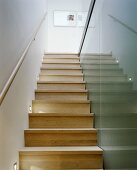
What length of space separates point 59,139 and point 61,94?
1.19m

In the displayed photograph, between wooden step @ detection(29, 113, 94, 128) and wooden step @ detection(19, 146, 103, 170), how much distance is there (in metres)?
0.66

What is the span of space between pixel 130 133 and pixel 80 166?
3.24ft

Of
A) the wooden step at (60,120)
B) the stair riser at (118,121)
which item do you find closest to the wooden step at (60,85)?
the wooden step at (60,120)

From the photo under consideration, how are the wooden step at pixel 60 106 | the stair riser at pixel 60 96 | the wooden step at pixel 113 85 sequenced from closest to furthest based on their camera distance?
the wooden step at pixel 113 85, the wooden step at pixel 60 106, the stair riser at pixel 60 96

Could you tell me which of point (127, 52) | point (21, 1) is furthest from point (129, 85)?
point (21, 1)

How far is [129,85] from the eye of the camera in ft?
5.87

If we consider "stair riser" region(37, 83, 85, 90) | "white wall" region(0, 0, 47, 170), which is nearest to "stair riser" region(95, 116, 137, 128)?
"white wall" region(0, 0, 47, 170)

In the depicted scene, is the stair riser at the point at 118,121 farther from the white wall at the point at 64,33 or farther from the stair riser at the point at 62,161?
the white wall at the point at 64,33

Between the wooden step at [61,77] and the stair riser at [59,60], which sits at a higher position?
the stair riser at [59,60]

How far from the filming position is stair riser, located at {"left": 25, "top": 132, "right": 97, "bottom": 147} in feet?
9.59

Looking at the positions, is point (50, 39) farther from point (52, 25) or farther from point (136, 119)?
point (136, 119)

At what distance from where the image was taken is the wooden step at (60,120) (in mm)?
3254

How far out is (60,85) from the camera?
4.35 metres

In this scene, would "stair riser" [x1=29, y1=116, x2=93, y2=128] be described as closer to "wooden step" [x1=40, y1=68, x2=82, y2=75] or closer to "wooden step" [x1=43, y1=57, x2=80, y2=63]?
"wooden step" [x1=40, y1=68, x2=82, y2=75]
